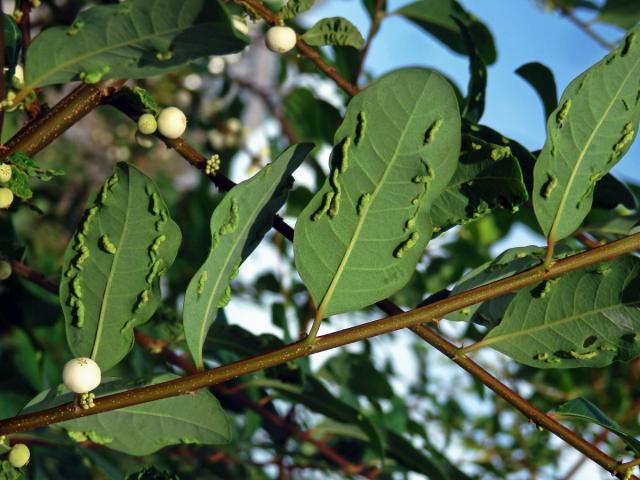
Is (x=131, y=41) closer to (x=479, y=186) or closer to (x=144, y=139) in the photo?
(x=144, y=139)

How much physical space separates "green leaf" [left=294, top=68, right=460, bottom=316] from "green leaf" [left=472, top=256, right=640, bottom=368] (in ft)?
0.47

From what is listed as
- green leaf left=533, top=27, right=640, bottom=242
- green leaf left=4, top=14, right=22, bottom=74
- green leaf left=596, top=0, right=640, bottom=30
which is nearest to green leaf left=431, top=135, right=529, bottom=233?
green leaf left=533, top=27, right=640, bottom=242

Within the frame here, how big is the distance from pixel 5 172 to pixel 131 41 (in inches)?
7.0

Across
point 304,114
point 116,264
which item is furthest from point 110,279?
point 304,114

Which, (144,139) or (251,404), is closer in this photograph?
(144,139)

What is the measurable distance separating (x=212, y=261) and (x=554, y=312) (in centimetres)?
37

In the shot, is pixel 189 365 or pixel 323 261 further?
pixel 189 365

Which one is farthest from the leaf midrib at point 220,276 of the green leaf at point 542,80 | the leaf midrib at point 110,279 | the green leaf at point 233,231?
the green leaf at point 542,80

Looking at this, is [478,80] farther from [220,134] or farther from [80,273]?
[220,134]

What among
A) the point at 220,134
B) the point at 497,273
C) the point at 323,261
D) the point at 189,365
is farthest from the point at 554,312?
the point at 220,134

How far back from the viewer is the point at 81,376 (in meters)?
0.76

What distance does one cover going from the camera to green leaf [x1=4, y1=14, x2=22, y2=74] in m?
0.82

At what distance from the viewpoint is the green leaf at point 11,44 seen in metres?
0.82

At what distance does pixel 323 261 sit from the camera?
761 millimetres
